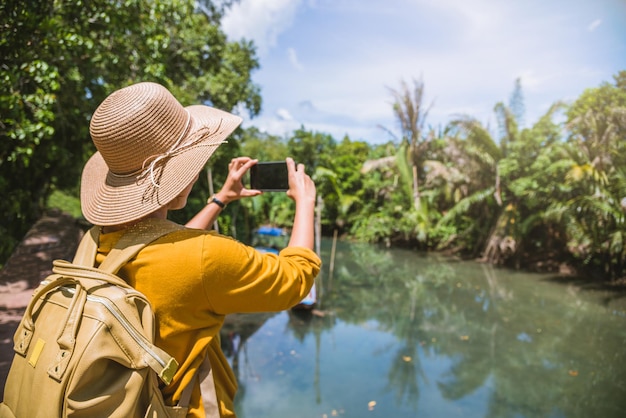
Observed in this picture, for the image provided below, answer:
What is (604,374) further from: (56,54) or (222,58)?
(222,58)

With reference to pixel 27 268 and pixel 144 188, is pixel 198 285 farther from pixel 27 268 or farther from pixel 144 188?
pixel 27 268

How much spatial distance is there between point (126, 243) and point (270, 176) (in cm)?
46

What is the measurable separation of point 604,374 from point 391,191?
39.2 feet

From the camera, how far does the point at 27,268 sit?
3258 mm

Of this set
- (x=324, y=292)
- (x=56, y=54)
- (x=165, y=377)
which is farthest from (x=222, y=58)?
(x=165, y=377)

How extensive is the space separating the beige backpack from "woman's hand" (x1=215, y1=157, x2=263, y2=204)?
47 cm

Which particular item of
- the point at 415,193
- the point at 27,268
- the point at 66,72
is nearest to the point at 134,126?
the point at 27,268

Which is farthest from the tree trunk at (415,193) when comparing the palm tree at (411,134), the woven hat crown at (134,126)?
the woven hat crown at (134,126)

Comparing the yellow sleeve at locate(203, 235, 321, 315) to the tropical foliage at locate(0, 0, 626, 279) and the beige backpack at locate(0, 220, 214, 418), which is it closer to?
the beige backpack at locate(0, 220, 214, 418)

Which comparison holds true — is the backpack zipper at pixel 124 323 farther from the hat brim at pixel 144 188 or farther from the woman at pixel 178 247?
the hat brim at pixel 144 188

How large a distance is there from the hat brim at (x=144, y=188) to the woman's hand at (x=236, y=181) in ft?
0.73

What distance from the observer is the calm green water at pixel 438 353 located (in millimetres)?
4707

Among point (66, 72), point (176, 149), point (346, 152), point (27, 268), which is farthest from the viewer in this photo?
point (346, 152)

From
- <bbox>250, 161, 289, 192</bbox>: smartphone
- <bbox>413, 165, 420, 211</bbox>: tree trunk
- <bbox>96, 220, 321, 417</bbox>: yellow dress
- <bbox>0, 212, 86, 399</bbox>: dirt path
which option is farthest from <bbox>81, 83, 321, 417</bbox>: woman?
<bbox>413, 165, 420, 211</bbox>: tree trunk
